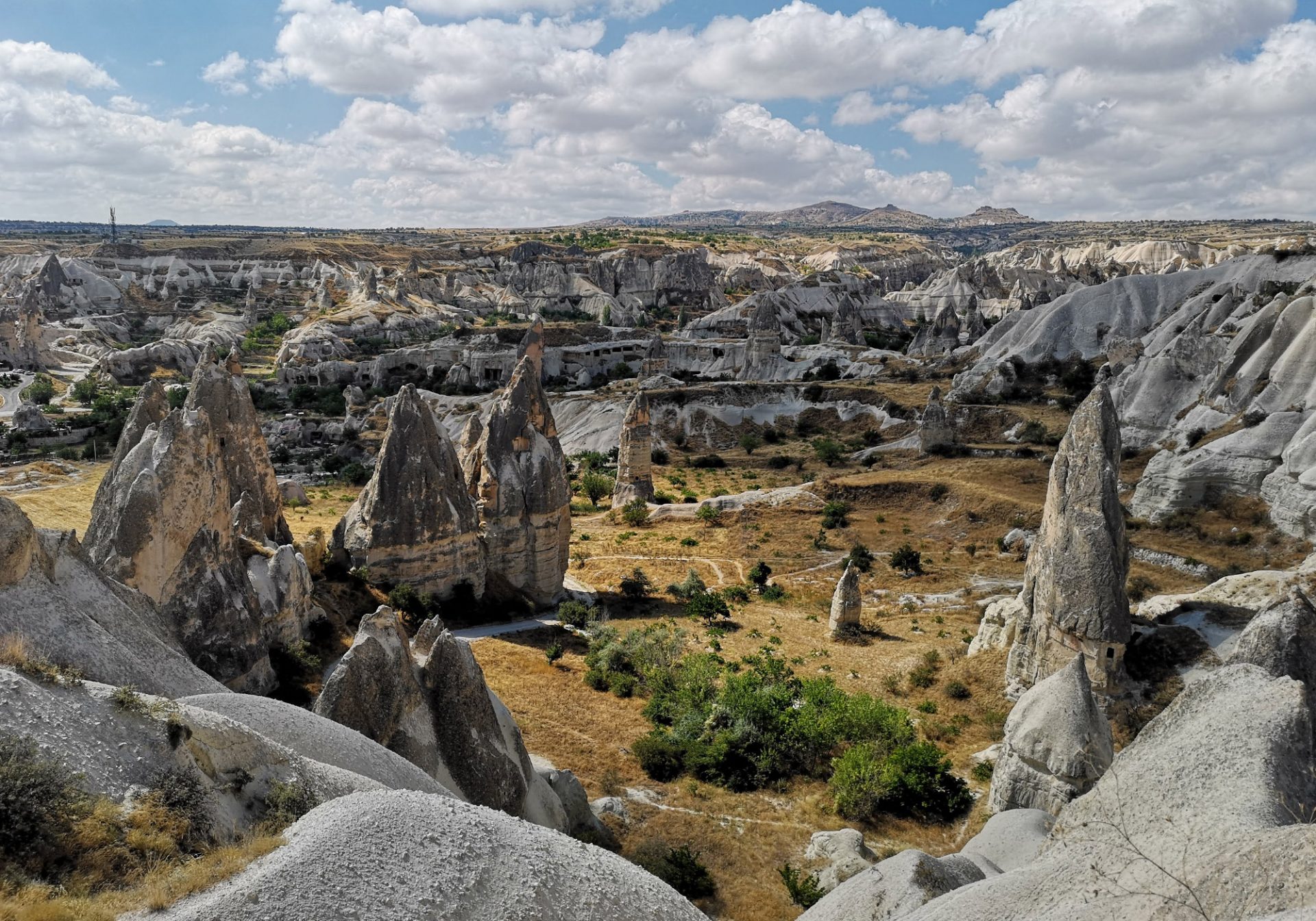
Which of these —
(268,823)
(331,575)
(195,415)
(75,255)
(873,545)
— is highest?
(75,255)

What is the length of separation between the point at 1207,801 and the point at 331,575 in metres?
21.7

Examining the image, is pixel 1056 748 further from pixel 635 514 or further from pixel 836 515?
pixel 635 514

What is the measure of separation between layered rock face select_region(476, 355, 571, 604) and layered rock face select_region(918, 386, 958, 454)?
26.4m

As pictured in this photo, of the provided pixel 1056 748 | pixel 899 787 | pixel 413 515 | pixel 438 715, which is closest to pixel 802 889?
pixel 899 787

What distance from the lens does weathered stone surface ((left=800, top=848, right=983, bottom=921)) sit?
8102 millimetres

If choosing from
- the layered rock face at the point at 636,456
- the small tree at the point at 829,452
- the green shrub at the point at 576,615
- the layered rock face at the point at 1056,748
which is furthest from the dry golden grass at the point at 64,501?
the small tree at the point at 829,452

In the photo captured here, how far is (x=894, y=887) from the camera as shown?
834 cm

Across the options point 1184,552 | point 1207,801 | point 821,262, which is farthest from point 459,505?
point 821,262

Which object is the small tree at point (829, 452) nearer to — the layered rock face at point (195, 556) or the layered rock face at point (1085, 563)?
the layered rock face at point (1085, 563)

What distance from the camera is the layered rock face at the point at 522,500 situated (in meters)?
26.8

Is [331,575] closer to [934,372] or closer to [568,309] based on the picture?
[934,372]

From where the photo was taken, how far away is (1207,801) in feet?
20.7

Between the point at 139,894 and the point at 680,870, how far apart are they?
8.61 m

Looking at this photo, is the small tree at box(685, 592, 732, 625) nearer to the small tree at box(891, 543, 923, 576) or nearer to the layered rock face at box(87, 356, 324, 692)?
the small tree at box(891, 543, 923, 576)
